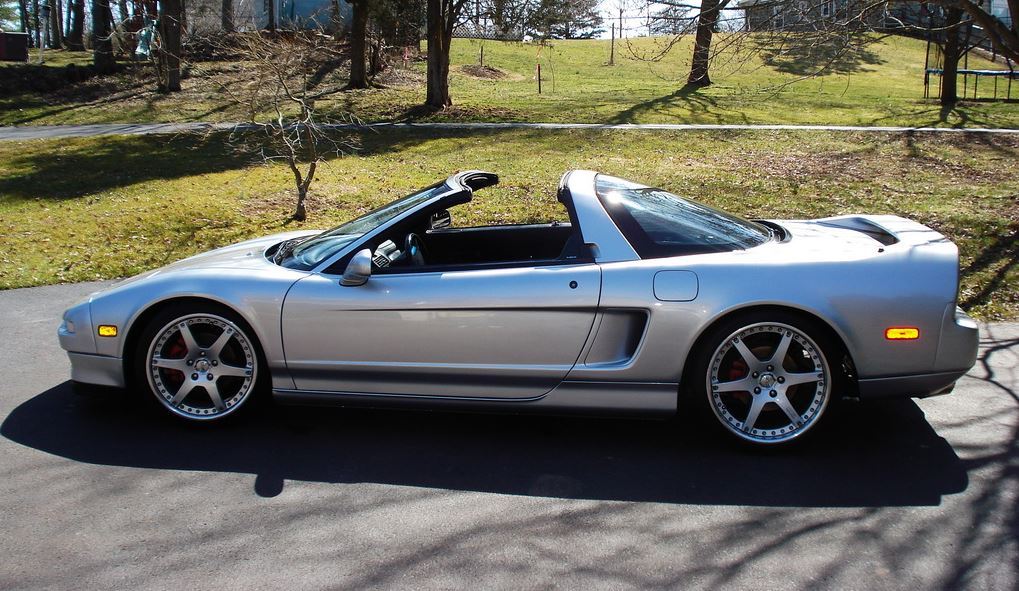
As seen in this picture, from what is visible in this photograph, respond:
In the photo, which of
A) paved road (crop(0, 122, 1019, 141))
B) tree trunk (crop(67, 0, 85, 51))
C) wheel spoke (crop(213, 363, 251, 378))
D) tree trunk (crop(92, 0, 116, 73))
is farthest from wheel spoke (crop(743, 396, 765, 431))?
tree trunk (crop(67, 0, 85, 51))

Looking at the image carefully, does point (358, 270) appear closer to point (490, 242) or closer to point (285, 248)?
point (285, 248)

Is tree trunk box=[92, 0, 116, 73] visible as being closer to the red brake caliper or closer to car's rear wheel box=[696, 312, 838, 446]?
the red brake caliper

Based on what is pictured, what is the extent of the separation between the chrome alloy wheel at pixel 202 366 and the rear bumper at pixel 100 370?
18 centimetres

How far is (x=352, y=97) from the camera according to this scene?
909 inches

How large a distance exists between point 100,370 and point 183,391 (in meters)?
0.50

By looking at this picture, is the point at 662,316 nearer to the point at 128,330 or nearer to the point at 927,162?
the point at 128,330

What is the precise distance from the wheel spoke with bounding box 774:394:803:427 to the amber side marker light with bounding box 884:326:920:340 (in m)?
0.57

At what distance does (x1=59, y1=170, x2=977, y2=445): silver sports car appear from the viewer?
4242 millimetres

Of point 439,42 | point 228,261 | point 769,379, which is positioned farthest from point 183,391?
point 439,42

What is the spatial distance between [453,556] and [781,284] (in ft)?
6.85

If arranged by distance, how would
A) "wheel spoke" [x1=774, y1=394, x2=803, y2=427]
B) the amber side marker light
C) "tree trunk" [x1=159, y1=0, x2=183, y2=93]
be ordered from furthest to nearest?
"tree trunk" [x1=159, y1=0, x2=183, y2=93] < "wheel spoke" [x1=774, y1=394, x2=803, y2=427] < the amber side marker light

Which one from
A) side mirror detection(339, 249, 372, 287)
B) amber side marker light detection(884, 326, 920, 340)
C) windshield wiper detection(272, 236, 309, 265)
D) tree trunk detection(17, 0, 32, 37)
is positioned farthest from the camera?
tree trunk detection(17, 0, 32, 37)

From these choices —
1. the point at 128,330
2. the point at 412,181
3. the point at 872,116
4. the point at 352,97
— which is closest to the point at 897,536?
the point at 128,330

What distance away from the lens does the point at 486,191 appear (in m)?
12.7
